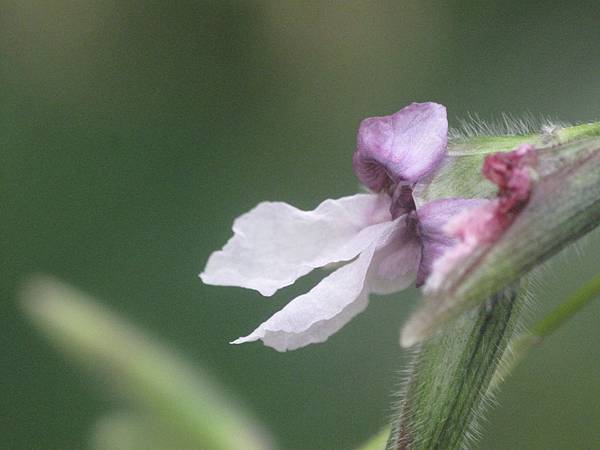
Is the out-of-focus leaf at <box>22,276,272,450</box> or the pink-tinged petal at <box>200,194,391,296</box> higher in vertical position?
the out-of-focus leaf at <box>22,276,272,450</box>

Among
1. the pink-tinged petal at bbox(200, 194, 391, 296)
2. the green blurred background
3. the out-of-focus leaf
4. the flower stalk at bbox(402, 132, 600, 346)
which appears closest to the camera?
the flower stalk at bbox(402, 132, 600, 346)

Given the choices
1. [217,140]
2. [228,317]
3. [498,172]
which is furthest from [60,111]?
[498,172]

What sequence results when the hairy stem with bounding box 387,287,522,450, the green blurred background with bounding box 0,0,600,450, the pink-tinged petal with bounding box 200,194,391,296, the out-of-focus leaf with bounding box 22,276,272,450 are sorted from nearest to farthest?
the hairy stem with bounding box 387,287,522,450 < the pink-tinged petal with bounding box 200,194,391,296 < the out-of-focus leaf with bounding box 22,276,272,450 < the green blurred background with bounding box 0,0,600,450

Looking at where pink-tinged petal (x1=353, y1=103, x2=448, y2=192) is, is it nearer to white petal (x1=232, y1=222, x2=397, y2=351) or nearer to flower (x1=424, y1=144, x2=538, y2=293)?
white petal (x1=232, y1=222, x2=397, y2=351)

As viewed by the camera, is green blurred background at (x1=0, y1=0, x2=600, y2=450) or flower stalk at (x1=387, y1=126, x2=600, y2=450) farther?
green blurred background at (x1=0, y1=0, x2=600, y2=450)

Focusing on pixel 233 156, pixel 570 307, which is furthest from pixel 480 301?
pixel 233 156

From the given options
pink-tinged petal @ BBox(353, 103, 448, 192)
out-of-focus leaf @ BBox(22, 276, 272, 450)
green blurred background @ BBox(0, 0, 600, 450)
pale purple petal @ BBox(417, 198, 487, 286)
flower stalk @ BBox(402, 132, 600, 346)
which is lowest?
flower stalk @ BBox(402, 132, 600, 346)

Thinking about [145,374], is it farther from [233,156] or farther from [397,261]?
[233,156]

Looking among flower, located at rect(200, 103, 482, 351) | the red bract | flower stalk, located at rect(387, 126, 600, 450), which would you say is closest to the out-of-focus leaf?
A: flower, located at rect(200, 103, 482, 351)
